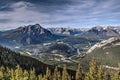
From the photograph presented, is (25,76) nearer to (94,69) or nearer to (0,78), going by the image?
(0,78)

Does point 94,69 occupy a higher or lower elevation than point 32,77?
higher

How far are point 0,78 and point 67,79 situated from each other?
1766 inches

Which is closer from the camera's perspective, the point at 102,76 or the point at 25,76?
the point at 102,76

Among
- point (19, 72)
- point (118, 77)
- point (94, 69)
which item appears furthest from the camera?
point (19, 72)

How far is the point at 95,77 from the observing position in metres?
133

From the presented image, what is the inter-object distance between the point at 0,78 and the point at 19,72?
15278mm

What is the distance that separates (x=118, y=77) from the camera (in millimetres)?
117875

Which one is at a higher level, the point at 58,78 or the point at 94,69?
the point at 94,69

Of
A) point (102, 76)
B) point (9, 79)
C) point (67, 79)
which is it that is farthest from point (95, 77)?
point (9, 79)

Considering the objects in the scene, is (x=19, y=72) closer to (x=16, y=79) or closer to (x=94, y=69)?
(x=16, y=79)

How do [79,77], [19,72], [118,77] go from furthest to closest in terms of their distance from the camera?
[79,77] < [19,72] < [118,77]

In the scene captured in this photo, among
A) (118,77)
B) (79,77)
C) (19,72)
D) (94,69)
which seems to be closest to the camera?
(118,77)

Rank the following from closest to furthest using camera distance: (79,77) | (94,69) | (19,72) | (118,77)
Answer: (118,77)
(94,69)
(19,72)
(79,77)

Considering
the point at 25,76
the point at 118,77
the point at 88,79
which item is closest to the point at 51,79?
the point at 25,76
